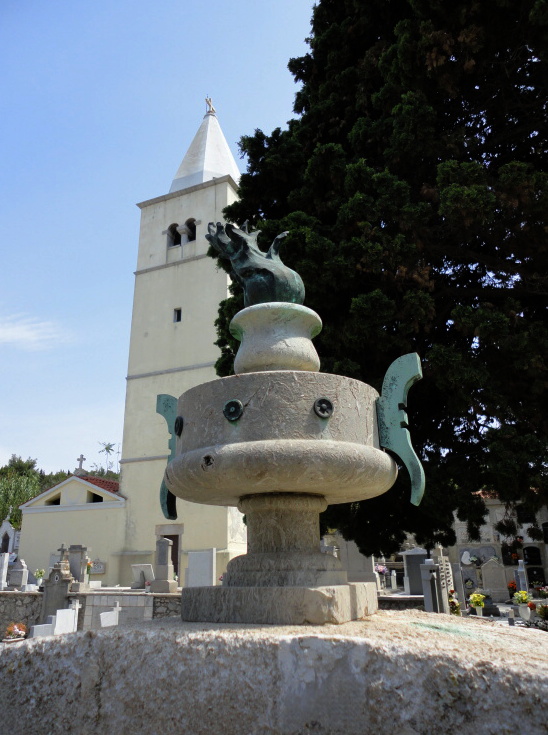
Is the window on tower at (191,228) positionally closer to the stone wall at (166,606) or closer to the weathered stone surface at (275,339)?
the stone wall at (166,606)

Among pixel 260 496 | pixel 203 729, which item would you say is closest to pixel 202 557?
pixel 260 496

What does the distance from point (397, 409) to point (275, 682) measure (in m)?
1.89

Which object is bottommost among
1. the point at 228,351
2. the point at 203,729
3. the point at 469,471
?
the point at 203,729

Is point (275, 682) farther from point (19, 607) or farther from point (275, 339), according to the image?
point (19, 607)

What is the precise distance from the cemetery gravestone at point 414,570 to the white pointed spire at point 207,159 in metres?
17.3

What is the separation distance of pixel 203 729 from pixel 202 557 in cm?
1144

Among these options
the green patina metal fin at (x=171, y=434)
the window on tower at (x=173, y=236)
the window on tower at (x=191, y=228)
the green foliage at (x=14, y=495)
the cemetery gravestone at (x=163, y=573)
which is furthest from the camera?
the green foliage at (x=14, y=495)

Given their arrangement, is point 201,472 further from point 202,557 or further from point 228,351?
point 202,557

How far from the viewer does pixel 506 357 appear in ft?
22.1

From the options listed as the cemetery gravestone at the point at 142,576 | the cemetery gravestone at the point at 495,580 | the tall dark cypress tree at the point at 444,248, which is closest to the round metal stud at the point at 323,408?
the tall dark cypress tree at the point at 444,248

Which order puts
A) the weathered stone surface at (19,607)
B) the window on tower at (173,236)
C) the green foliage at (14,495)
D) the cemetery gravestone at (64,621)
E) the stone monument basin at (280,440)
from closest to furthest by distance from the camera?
the stone monument basin at (280,440) < the cemetery gravestone at (64,621) < the weathered stone surface at (19,607) < the window on tower at (173,236) < the green foliage at (14,495)

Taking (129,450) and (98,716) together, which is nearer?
(98,716)

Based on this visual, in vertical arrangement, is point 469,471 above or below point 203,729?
above

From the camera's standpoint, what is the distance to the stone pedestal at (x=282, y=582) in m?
2.68
